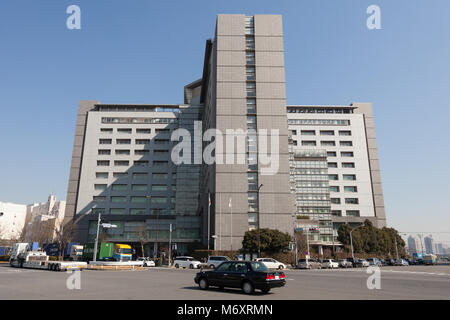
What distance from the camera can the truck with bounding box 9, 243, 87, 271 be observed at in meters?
28.9

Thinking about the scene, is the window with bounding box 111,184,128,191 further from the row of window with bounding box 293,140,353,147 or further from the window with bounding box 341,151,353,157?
the window with bounding box 341,151,353,157

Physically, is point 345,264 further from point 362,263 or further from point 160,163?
point 160,163

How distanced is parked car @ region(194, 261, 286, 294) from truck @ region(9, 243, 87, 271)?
19939 mm

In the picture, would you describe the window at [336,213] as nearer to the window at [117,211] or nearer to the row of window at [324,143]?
the row of window at [324,143]

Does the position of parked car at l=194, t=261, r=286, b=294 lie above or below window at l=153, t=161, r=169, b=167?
below

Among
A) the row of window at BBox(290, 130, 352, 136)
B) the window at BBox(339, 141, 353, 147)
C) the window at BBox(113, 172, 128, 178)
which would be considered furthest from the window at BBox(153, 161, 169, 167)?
the window at BBox(339, 141, 353, 147)

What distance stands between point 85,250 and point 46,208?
15606cm

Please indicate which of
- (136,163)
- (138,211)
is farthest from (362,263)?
(136,163)

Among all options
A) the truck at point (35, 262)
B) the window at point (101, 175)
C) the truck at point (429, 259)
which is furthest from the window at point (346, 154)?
the truck at point (35, 262)

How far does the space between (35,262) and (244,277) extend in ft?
96.4

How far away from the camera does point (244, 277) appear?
1335 cm

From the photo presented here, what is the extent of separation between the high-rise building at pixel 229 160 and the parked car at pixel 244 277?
39.2 meters

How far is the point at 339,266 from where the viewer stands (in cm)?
4756
